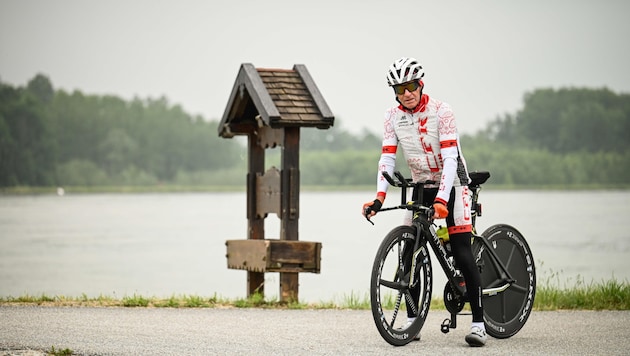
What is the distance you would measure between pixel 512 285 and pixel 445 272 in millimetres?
884

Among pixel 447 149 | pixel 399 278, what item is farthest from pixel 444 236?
pixel 447 149

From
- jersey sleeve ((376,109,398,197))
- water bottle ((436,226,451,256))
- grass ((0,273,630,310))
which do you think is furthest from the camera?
grass ((0,273,630,310))

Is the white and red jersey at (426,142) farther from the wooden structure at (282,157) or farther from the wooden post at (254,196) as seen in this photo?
the wooden post at (254,196)

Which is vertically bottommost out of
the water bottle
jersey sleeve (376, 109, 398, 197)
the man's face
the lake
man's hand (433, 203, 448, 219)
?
the lake

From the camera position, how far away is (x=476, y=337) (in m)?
9.63

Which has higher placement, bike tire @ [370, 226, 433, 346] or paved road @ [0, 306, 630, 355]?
bike tire @ [370, 226, 433, 346]

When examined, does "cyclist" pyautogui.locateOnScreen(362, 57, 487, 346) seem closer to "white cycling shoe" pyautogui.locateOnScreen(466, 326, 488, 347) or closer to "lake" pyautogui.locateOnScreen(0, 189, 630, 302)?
"white cycling shoe" pyautogui.locateOnScreen(466, 326, 488, 347)

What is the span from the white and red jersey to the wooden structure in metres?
3.36

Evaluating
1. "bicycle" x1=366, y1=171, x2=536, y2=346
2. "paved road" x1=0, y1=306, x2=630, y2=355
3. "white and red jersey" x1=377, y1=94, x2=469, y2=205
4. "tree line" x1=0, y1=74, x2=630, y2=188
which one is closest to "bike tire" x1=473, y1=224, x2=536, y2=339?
"bicycle" x1=366, y1=171, x2=536, y2=346

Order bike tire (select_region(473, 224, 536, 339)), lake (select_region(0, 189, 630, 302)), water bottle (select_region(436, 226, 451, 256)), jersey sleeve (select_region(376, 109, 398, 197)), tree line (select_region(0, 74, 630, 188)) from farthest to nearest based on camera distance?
tree line (select_region(0, 74, 630, 188))
lake (select_region(0, 189, 630, 302))
bike tire (select_region(473, 224, 536, 339))
water bottle (select_region(436, 226, 451, 256))
jersey sleeve (select_region(376, 109, 398, 197))

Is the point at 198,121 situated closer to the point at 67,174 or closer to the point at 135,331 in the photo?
the point at 67,174

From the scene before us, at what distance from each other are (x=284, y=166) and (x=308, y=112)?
25.6 inches

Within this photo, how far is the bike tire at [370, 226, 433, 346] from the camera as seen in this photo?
360 inches

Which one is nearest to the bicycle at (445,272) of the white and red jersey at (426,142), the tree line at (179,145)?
the white and red jersey at (426,142)
